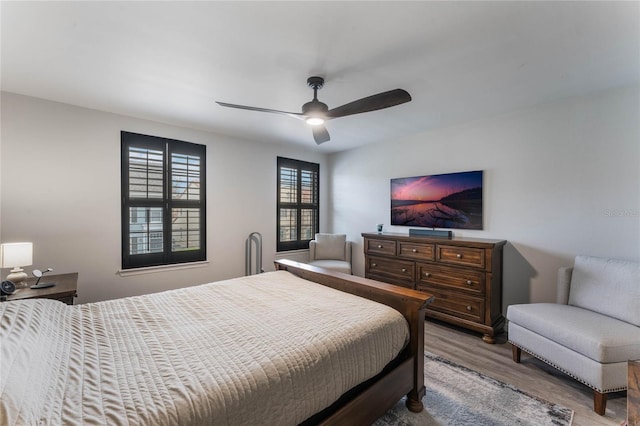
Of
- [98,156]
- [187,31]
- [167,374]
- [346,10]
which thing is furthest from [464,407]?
[98,156]

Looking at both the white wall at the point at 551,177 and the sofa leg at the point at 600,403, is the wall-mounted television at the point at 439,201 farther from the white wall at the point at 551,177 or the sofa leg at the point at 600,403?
the sofa leg at the point at 600,403

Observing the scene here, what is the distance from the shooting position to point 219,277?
154 inches

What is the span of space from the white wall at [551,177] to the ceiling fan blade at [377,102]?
192 centimetres

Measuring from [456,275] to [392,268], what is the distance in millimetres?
811

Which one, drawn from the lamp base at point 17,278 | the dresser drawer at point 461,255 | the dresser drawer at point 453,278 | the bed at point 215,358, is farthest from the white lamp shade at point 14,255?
the dresser drawer at point 461,255

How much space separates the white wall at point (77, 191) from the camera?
2.61 meters

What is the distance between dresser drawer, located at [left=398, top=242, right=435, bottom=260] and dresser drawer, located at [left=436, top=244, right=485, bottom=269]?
87 mm

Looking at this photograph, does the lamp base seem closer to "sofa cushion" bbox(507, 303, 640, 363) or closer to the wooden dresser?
the wooden dresser

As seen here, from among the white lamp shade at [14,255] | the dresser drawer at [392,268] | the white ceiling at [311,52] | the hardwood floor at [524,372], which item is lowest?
the hardwood floor at [524,372]

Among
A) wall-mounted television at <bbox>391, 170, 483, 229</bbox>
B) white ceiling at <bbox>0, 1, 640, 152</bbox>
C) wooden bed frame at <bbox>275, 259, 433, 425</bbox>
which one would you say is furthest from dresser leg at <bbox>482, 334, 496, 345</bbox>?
white ceiling at <bbox>0, 1, 640, 152</bbox>

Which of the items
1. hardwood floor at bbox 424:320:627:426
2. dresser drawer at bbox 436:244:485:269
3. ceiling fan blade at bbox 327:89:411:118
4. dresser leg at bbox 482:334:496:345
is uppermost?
ceiling fan blade at bbox 327:89:411:118

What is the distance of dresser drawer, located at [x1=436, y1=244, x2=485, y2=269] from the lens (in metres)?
2.83

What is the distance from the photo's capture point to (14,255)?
2.23 meters

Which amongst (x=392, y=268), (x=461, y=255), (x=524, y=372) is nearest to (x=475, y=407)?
(x=524, y=372)
